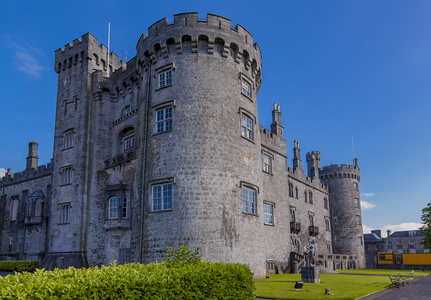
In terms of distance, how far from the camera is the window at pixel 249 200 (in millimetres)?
22953

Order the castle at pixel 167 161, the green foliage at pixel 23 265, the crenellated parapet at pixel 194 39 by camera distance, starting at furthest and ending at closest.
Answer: the green foliage at pixel 23 265 → the crenellated parapet at pixel 194 39 → the castle at pixel 167 161

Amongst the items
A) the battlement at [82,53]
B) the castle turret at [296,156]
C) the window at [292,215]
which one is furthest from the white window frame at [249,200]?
the battlement at [82,53]

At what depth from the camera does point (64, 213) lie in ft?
99.3

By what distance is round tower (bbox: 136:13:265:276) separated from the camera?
20.6m

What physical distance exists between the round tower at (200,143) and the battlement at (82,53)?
Answer: 9428mm

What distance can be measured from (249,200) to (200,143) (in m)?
5.08

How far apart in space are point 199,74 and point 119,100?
1111 centimetres

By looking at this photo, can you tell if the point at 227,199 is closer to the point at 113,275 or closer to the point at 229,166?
the point at 229,166

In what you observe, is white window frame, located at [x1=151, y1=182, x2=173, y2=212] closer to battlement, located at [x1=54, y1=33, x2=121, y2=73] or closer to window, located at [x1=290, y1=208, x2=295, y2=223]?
battlement, located at [x1=54, y1=33, x2=121, y2=73]

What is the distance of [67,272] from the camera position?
349 inches

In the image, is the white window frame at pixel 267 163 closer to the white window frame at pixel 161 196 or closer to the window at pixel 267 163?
the window at pixel 267 163

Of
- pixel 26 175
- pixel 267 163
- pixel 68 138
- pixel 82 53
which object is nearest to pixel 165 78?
pixel 82 53

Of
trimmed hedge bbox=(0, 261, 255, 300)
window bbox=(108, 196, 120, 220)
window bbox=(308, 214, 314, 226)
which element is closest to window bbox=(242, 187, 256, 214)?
window bbox=(108, 196, 120, 220)

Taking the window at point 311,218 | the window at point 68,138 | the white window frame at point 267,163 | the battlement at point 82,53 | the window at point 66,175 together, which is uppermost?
the battlement at point 82,53
